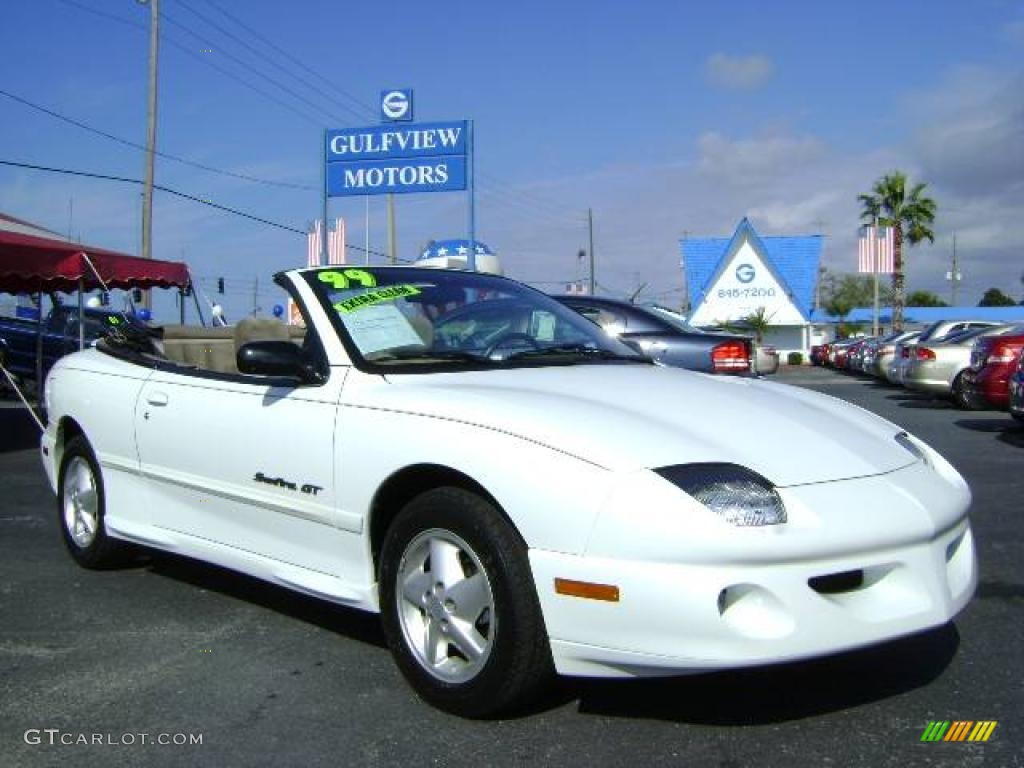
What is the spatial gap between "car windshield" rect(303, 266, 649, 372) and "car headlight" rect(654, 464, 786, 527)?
1182 mm

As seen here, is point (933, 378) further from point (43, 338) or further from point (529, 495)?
point (529, 495)

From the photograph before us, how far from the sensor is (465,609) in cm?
318

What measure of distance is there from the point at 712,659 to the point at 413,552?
1.06 metres

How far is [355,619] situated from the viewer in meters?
4.33

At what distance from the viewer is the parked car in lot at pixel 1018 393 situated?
1032 cm

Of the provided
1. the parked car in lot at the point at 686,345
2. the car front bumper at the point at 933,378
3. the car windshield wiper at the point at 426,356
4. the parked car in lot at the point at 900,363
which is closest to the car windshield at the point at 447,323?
the car windshield wiper at the point at 426,356

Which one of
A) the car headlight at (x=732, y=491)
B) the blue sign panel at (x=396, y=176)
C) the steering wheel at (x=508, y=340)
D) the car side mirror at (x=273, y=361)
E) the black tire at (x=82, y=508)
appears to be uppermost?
the blue sign panel at (x=396, y=176)

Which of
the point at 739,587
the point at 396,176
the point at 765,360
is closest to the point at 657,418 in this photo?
the point at 739,587

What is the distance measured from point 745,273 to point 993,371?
42.4 meters

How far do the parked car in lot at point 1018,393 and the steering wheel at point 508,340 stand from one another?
7.84 m

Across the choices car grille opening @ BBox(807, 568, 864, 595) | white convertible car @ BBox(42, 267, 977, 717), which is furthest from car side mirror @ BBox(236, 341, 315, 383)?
car grille opening @ BBox(807, 568, 864, 595)

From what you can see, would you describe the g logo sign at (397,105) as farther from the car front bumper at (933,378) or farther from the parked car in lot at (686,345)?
the parked car in lot at (686,345)

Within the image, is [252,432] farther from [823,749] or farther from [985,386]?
[985,386]

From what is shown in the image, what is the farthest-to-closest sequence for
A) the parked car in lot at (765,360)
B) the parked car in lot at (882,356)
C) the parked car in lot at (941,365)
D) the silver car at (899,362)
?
the parked car in lot at (882,356)
the silver car at (899,362)
the parked car in lot at (941,365)
the parked car in lot at (765,360)
